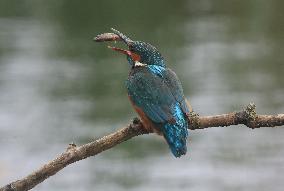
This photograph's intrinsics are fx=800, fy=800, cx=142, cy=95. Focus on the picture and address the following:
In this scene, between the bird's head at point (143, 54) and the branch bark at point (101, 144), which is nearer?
the branch bark at point (101, 144)

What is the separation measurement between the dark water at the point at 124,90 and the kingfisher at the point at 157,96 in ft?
21.4

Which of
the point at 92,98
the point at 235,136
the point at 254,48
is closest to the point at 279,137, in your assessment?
the point at 235,136

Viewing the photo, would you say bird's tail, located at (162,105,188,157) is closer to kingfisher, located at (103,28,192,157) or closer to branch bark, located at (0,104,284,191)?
kingfisher, located at (103,28,192,157)

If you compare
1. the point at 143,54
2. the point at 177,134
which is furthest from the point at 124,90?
the point at 177,134

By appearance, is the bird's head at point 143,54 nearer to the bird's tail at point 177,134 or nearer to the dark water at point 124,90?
the bird's tail at point 177,134

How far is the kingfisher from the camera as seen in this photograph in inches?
108

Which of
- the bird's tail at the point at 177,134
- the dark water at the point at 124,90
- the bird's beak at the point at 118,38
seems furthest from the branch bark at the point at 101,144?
the dark water at the point at 124,90

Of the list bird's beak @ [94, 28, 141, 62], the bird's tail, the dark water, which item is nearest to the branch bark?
the bird's tail

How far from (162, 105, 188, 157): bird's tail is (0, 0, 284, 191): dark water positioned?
22.3ft

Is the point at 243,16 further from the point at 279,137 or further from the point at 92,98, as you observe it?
the point at 279,137

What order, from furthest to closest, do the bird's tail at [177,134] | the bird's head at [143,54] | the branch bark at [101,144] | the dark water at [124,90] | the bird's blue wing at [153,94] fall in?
the dark water at [124,90] < the bird's head at [143,54] < the bird's blue wing at [153,94] < the bird's tail at [177,134] < the branch bark at [101,144]

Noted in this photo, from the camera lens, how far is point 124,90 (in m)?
17.2

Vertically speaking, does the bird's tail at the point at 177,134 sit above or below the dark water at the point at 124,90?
above

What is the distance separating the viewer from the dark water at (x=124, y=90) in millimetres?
13211
